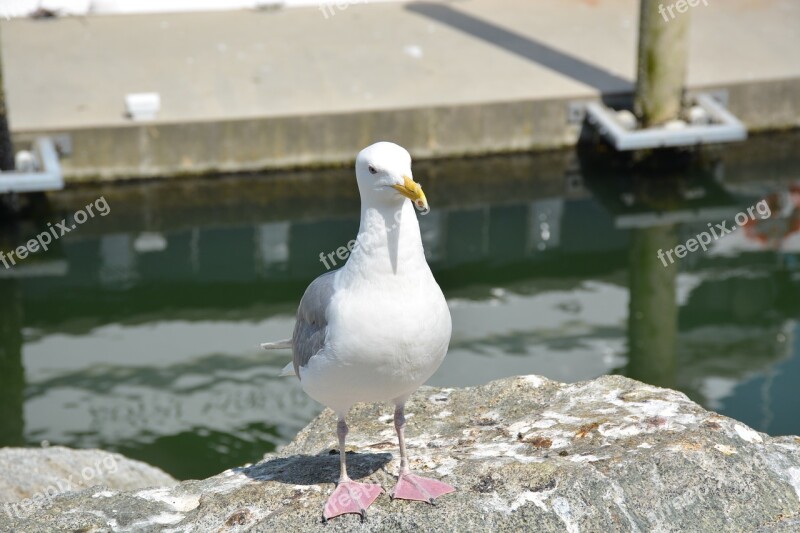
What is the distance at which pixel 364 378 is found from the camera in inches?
193

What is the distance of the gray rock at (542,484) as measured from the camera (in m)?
4.85

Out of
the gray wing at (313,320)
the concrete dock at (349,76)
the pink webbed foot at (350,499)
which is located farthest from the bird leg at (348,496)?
the concrete dock at (349,76)

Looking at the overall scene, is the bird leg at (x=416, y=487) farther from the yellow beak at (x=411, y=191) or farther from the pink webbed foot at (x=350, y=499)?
the yellow beak at (x=411, y=191)

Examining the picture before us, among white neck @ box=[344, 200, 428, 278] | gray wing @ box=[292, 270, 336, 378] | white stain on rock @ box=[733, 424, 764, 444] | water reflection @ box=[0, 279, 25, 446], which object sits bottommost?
water reflection @ box=[0, 279, 25, 446]

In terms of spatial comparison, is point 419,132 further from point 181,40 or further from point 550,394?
point 550,394

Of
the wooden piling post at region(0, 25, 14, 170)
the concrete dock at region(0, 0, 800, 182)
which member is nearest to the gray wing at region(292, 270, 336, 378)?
the wooden piling post at region(0, 25, 14, 170)

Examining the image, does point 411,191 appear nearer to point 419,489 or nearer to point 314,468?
point 419,489

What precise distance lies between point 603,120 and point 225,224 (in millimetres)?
4290

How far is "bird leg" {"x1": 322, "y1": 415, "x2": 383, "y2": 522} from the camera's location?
4859 millimetres

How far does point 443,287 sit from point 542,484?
271 inches

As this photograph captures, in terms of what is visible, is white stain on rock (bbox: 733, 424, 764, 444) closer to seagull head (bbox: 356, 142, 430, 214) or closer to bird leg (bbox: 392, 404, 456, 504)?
bird leg (bbox: 392, 404, 456, 504)

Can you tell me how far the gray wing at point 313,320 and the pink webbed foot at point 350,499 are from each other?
1.84ft

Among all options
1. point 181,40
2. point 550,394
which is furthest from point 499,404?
point 181,40

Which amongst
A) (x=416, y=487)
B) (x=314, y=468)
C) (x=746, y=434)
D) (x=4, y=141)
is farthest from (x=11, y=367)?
(x=746, y=434)
